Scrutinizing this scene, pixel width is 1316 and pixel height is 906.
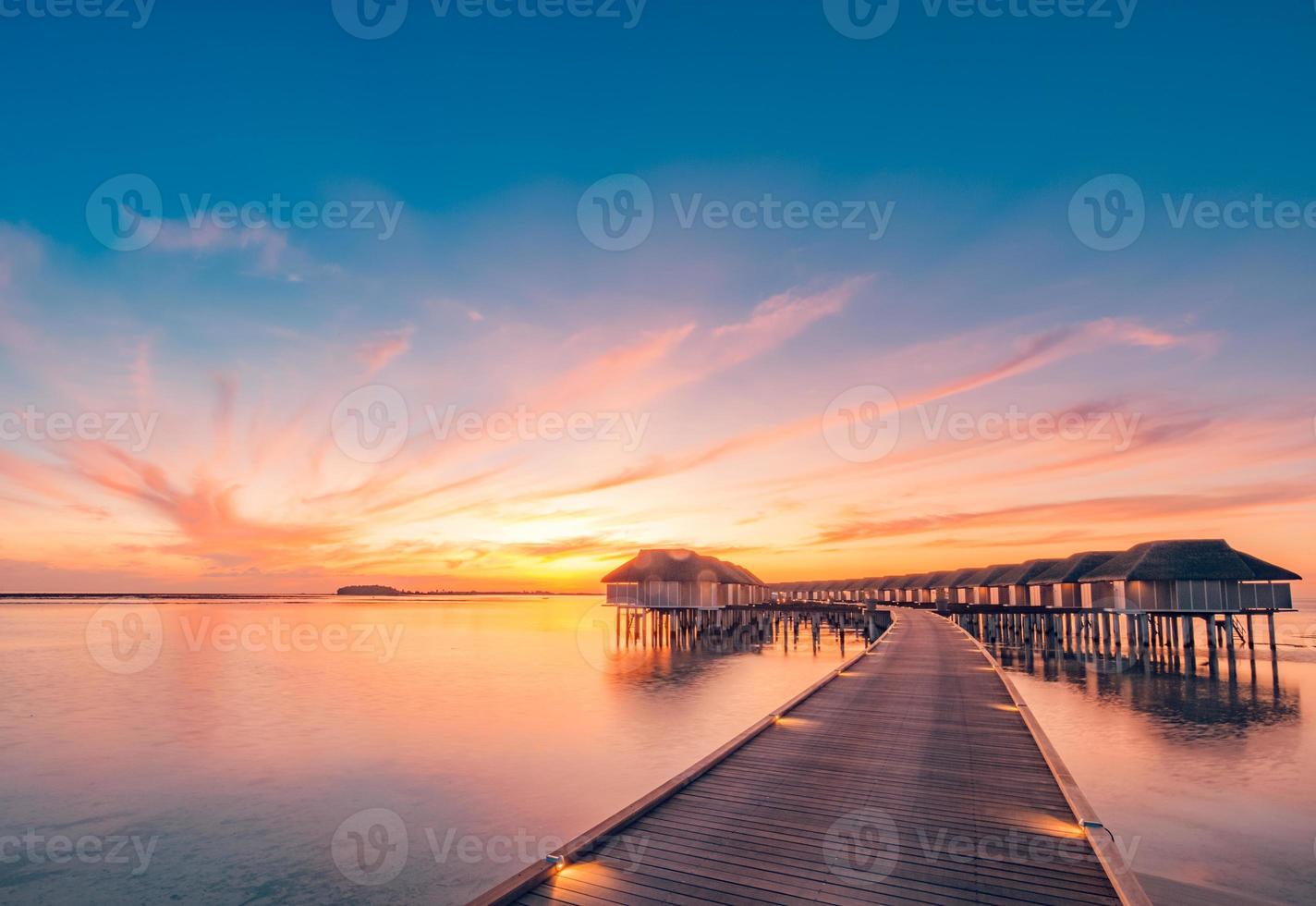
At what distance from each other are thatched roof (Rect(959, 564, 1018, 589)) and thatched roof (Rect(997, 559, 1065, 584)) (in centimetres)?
162

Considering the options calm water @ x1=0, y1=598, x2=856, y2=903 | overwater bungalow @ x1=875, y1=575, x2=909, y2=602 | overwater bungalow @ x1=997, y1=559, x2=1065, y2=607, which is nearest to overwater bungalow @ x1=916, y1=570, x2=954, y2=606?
overwater bungalow @ x1=875, y1=575, x2=909, y2=602

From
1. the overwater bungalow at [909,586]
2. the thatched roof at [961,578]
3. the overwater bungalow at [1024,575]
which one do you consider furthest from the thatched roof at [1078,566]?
the overwater bungalow at [909,586]

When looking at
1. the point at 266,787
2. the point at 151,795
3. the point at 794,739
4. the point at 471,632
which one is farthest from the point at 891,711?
the point at 471,632

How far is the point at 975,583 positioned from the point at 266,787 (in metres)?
62.7

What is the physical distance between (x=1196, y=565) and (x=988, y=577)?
1148 inches

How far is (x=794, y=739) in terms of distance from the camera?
12.1 meters

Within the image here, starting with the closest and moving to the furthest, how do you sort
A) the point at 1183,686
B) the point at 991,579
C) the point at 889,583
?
the point at 1183,686, the point at 991,579, the point at 889,583

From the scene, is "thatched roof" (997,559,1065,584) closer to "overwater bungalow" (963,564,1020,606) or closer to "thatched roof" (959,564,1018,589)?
"overwater bungalow" (963,564,1020,606)

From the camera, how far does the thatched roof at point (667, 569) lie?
162ft

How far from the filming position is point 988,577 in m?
64.5

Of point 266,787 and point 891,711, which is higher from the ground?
point 891,711

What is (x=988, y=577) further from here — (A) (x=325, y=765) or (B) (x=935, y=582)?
(A) (x=325, y=765)

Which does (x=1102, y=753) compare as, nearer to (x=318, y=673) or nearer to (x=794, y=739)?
(x=794, y=739)

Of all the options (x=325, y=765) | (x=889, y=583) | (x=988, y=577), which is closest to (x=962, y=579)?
(x=988, y=577)
